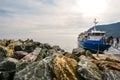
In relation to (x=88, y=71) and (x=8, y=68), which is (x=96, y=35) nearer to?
(x=8, y=68)

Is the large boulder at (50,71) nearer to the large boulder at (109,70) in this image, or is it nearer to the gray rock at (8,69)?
the gray rock at (8,69)

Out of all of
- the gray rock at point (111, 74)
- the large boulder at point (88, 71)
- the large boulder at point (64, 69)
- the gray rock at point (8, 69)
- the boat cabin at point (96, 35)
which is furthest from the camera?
the boat cabin at point (96, 35)

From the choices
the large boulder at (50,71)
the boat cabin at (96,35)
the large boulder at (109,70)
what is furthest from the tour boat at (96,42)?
the large boulder at (50,71)

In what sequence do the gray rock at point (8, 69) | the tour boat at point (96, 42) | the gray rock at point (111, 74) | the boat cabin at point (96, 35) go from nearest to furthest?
the gray rock at point (111, 74) → the gray rock at point (8, 69) → the tour boat at point (96, 42) → the boat cabin at point (96, 35)

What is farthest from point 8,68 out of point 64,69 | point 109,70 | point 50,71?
point 109,70

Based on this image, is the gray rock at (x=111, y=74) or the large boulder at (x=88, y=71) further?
the gray rock at (x=111, y=74)

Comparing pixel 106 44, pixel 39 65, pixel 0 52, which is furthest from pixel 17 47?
pixel 106 44

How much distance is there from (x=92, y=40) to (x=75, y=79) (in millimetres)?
45642

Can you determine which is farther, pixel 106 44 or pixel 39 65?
pixel 106 44

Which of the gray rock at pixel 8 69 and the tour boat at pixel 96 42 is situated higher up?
the gray rock at pixel 8 69

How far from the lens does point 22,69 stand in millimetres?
17391

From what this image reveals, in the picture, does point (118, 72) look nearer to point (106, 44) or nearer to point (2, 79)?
point (2, 79)

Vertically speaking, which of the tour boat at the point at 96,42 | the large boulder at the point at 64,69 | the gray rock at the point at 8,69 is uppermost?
the large boulder at the point at 64,69


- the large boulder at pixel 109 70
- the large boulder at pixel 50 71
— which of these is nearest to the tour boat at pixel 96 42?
the large boulder at pixel 109 70
